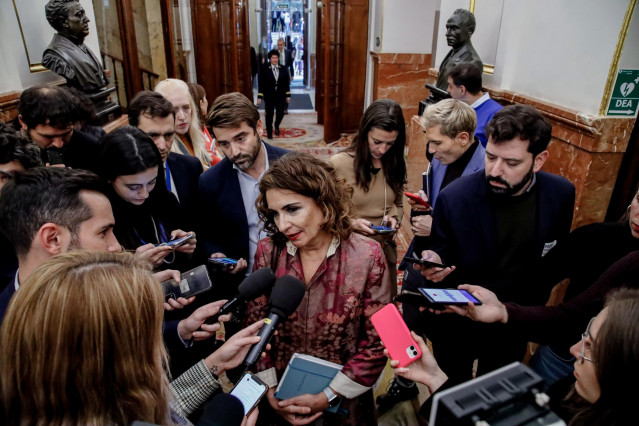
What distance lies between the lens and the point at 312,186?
1690 millimetres

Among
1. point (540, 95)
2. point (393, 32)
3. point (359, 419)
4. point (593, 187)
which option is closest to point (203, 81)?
point (393, 32)

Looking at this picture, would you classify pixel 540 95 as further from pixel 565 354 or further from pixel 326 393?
pixel 326 393

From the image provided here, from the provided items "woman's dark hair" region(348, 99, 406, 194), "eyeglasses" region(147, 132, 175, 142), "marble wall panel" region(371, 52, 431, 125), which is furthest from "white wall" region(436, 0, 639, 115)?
"marble wall panel" region(371, 52, 431, 125)

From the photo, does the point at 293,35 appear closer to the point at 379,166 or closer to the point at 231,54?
the point at 231,54

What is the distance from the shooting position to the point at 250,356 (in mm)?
1247

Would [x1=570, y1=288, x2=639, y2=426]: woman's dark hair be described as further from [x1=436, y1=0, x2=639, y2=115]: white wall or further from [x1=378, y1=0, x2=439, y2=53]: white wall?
[x1=378, y1=0, x2=439, y2=53]: white wall

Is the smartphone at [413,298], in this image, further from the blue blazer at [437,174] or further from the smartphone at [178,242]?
the smartphone at [178,242]

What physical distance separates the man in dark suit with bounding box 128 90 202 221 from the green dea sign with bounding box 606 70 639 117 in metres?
2.89

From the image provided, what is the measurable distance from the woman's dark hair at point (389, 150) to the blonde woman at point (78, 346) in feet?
6.16

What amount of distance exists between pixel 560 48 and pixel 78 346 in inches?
149

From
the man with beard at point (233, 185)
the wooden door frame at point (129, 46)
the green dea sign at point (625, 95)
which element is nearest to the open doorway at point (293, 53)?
the wooden door frame at point (129, 46)

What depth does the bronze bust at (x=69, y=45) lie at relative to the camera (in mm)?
3893

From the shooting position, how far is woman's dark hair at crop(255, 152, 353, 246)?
169 cm

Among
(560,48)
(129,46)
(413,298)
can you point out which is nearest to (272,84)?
(129,46)
